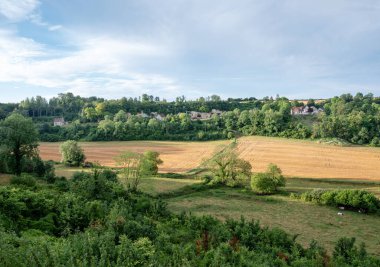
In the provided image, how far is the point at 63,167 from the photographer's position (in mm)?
53500

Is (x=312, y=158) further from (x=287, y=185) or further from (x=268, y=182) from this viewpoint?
(x=268, y=182)

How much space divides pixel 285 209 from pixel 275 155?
104 ft

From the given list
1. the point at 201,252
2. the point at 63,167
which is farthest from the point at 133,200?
the point at 63,167

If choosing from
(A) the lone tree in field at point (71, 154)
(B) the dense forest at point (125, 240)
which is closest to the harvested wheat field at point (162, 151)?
(A) the lone tree in field at point (71, 154)

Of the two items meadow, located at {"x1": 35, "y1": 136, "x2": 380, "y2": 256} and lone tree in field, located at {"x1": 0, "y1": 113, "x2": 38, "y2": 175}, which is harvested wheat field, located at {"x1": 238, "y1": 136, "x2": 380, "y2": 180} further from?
lone tree in field, located at {"x1": 0, "y1": 113, "x2": 38, "y2": 175}

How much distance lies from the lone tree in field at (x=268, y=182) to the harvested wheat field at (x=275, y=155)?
977 centimetres

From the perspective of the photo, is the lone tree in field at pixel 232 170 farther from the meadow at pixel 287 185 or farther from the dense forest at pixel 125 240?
the dense forest at pixel 125 240

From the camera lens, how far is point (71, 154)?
5419 centimetres

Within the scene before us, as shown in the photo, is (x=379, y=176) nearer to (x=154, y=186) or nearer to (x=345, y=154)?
(x=345, y=154)

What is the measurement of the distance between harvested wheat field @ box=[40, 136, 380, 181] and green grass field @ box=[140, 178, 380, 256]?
6.91 m

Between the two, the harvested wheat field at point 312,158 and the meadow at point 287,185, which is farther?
the harvested wheat field at point 312,158

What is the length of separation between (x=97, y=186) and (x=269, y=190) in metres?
21.4

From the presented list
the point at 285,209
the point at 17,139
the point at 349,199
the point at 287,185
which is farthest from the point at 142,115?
the point at 349,199

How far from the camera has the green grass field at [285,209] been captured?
90.2ft
